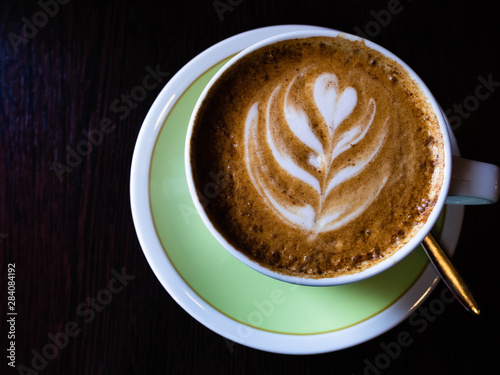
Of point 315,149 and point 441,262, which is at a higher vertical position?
point 315,149

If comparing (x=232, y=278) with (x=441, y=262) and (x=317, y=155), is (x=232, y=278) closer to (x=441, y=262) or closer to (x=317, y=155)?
(x=317, y=155)

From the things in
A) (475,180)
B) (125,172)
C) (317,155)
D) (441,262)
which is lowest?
(441,262)

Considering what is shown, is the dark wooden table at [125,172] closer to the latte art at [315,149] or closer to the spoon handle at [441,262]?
the spoon handle at [441,262]

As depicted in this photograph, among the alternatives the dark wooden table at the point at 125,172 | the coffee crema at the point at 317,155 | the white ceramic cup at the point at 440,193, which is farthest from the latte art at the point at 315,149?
the dark wooden table at the point at 125,172

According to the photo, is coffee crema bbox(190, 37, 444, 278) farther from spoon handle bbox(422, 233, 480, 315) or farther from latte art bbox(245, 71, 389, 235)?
spoon handle bbox(422, 233, 480, 315)

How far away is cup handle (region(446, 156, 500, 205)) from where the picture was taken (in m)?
1.02

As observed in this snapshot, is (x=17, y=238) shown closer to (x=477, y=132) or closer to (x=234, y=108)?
(x=234, y=108)

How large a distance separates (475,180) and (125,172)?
39.0 inches

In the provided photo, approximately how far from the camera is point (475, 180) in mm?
1025

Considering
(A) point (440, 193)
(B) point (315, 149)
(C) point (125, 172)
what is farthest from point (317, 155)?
(C) point (125, 172)

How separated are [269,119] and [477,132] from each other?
75 cm

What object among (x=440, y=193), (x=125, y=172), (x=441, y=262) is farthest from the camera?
(x=125, y=172)

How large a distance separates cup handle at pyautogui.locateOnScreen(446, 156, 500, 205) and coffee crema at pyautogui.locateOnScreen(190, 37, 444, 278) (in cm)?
4

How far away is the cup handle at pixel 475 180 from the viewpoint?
3.33ft
